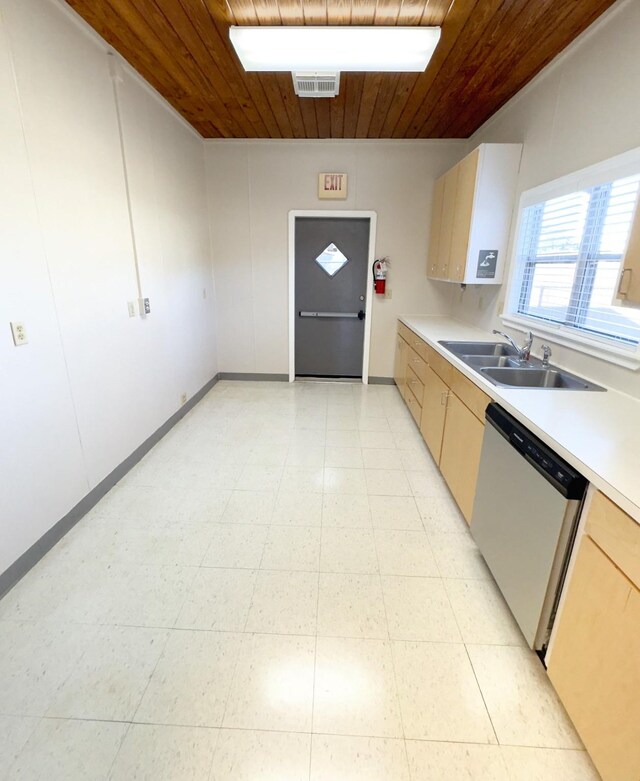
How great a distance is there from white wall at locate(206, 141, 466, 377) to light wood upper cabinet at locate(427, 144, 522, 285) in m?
0.80

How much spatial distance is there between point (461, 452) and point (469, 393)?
38 centimetres

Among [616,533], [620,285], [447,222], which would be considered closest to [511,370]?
[620,285]

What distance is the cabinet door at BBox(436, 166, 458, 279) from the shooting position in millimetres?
3458

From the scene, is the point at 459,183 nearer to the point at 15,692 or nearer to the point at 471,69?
the point at 471,69

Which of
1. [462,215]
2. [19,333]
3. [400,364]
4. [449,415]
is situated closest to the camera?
[19,333]

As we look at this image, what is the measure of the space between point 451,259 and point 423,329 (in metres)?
0.69

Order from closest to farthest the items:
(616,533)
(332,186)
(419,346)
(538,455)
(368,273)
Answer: (616,533) → (538,455) → (419,346) → (332,186) → (368,273)

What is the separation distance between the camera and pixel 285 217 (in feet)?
14.2

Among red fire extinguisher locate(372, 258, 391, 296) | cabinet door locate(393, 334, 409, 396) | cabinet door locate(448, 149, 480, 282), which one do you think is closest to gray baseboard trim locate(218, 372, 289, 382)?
cabinet door locate(393, 334, 409, 396)

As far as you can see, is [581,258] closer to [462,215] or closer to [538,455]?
[462,215]

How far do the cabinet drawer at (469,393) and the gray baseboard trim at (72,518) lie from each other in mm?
2363

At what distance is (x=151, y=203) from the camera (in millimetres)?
2977

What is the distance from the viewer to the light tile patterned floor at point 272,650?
117cm

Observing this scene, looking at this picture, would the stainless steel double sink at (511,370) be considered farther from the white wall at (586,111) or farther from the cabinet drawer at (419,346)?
the cabinet drawer at (419,346)
